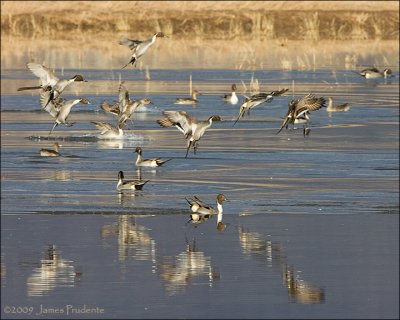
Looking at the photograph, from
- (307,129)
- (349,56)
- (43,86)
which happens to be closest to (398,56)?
(349,56)

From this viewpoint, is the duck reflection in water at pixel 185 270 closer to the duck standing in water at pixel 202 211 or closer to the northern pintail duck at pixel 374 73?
the duck standing in water at pixel 202 211

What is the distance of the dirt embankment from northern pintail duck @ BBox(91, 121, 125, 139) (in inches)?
1005

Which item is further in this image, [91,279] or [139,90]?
[139,90]

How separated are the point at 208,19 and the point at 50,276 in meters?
40.3

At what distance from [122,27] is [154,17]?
2.37 m

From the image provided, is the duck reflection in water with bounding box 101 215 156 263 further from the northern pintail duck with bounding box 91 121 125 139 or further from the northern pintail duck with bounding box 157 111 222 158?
the northern pintail duck with bounding box 91 121 125 139

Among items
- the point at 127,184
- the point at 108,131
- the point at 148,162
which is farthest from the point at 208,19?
the point at 127,184

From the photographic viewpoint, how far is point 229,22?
50.9 metres

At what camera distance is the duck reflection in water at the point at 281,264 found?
Result: 34.8 ft

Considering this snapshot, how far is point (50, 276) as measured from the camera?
1130 cm

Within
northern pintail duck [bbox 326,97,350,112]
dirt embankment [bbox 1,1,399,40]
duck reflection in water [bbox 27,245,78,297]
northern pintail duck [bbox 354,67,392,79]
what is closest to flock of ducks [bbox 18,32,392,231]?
duck reflection in water [bbox 27,245,78,297]

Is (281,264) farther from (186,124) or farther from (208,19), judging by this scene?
(208,19)

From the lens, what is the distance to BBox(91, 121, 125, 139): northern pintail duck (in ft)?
65.6

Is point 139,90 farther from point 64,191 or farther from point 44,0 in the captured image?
point 44,0
